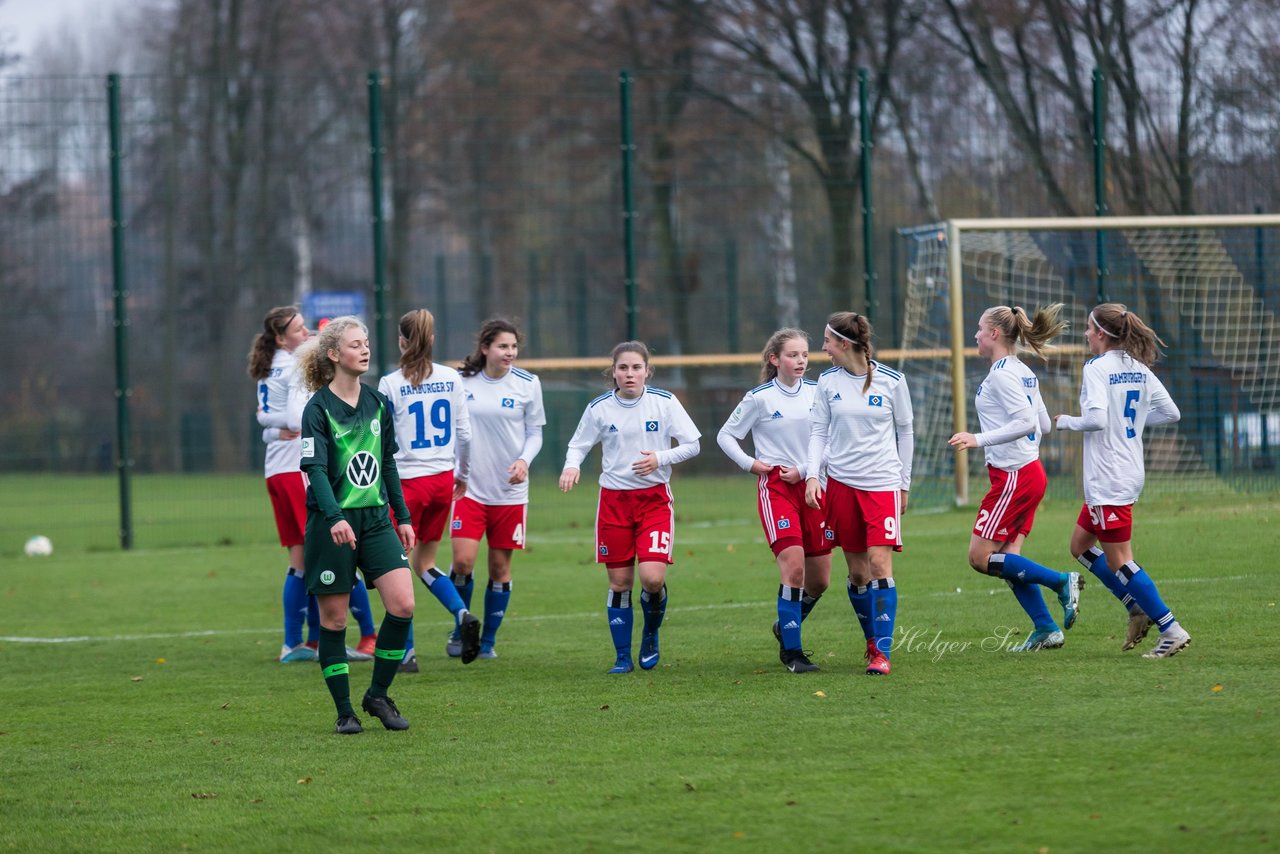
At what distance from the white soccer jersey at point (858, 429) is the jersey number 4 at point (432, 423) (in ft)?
7.19

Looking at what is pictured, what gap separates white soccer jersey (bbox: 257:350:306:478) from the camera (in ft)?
30.9

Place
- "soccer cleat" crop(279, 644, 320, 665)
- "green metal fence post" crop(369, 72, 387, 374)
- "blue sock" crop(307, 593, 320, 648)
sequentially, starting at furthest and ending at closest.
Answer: "green metal fence post" crop(369, 72, 387, 374)
"blue sock" crop(307, 593, 320, 648)
"soccer cleat" crop(279, 644, 320, 665)

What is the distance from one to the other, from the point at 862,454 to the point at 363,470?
257 cm

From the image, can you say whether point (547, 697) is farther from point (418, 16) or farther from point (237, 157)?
point (418, 16)

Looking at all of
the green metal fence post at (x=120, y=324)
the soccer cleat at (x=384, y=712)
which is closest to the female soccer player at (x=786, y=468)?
the soccer cleat at (x=384, y=712)

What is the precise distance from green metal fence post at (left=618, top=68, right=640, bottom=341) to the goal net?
3.14 m

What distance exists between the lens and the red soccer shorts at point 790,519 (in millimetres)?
8234

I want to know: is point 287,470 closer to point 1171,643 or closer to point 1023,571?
point 1023,571

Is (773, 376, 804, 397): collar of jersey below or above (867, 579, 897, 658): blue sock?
above

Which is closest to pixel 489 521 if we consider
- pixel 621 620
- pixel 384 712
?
pixel 621 620

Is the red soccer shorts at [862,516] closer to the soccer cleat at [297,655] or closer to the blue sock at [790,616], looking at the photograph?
the blue sock at [790,616]

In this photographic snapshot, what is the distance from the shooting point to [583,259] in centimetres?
1922

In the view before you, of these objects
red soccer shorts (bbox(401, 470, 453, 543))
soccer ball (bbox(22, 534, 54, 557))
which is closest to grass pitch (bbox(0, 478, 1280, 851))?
red soccer shorts (bbox(401, 470, 453, 543))

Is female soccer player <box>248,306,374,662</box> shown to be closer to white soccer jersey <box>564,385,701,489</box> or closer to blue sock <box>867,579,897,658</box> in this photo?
white soccer jersey <box>564,385,701,489</box>
